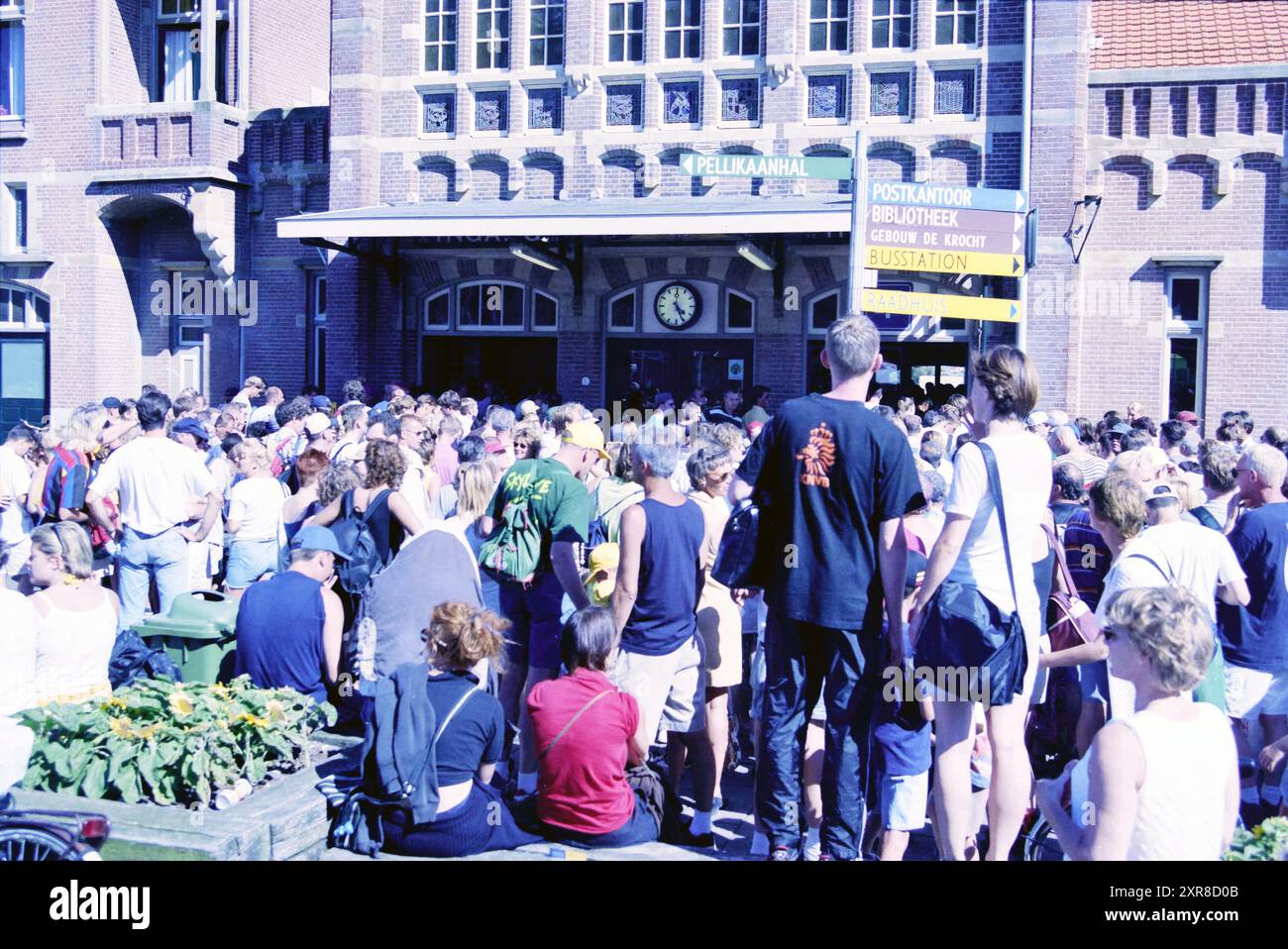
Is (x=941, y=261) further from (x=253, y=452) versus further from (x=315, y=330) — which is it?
(x=315, y=330)

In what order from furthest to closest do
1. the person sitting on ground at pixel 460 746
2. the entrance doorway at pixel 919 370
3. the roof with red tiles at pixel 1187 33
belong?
the entrance doorway at pixel 919 370
the roof with red tiles at pixel 1187 33
the person sitting on ground at pixel 460 746

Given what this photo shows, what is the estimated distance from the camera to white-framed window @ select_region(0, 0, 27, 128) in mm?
19641

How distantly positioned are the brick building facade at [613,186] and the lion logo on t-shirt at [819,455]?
990cm

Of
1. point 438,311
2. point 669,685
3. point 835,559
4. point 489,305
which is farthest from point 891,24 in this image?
point 835,559

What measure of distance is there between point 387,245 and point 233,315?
3301 millimetres

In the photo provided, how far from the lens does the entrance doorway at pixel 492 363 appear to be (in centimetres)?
1778

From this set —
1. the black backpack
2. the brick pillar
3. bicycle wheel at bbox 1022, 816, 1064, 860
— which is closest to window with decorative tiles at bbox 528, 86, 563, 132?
the brick pillar

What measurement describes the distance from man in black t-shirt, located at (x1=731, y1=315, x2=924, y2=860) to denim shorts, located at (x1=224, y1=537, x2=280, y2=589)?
14.5 feet

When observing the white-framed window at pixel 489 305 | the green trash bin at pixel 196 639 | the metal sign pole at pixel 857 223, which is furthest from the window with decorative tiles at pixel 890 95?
the green trash bin at pixel 196 639

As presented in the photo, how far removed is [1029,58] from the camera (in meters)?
15.2

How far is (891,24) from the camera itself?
1595cm

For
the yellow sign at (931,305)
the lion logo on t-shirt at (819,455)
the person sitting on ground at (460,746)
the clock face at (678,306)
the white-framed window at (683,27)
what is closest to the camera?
the lion logo on t-shirt at (819,455)

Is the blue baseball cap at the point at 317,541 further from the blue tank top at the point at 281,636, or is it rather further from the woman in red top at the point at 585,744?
the woman in red top at the point at 585,744
